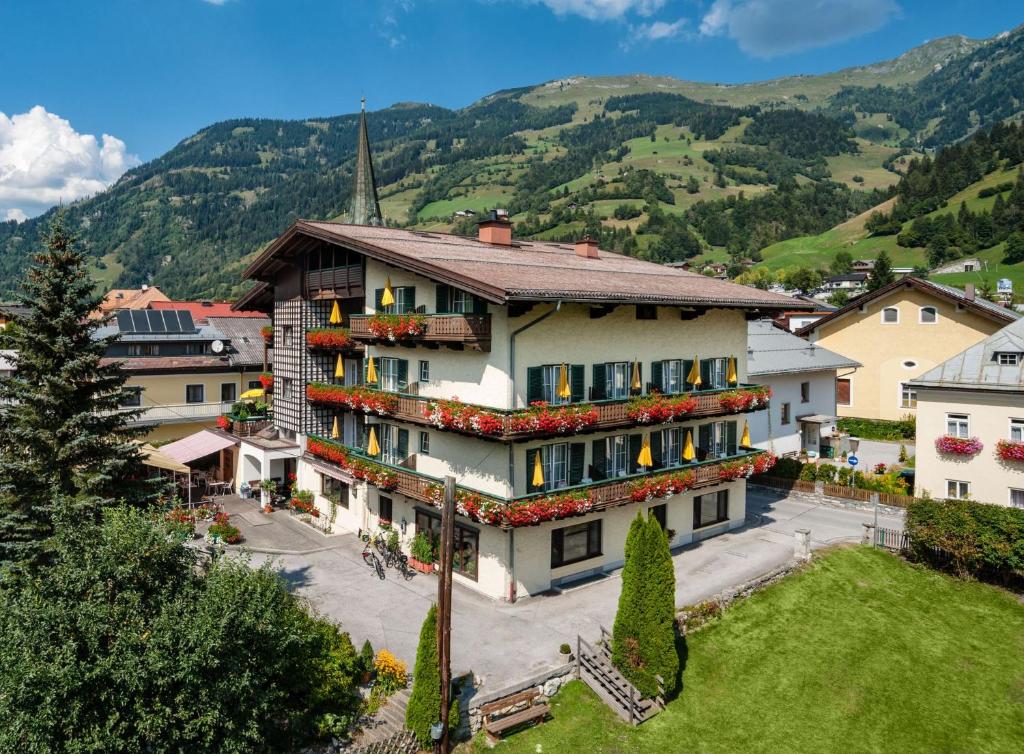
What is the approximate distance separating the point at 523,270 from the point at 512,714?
15.4 meters

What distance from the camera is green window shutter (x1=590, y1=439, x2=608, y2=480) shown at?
87.0 ft

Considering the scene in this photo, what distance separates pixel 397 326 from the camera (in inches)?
1032

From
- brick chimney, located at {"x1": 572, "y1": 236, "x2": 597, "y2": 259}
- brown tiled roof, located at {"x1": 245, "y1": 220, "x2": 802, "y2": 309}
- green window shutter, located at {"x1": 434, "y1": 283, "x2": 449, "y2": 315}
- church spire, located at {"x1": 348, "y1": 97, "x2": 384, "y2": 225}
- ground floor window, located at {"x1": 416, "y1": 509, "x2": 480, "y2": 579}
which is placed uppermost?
church spire, located at {"x1": 348, "y1": 97, "x2": 384, "y2": 225}

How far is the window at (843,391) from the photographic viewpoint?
55156 millimetres

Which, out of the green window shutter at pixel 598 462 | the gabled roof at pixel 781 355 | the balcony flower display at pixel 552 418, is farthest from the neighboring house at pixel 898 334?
the balcony flower display at pixel 552 418

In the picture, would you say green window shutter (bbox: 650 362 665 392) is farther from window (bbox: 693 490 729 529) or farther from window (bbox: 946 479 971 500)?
window (bbox: 946 479 971 500)

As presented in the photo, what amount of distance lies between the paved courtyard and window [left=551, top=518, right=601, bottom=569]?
1107 millimetres

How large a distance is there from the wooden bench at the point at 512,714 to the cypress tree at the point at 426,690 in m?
1.69

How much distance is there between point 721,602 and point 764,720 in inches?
210

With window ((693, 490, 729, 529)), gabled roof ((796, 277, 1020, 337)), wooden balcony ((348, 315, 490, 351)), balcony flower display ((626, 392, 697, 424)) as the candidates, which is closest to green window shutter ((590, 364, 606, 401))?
balcony flower display ((626, 392, 697, 424))

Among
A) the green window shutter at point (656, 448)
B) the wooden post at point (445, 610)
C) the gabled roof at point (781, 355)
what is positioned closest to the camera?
the wooden post at point (445, 610)

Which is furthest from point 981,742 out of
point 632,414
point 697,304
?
point 697,304

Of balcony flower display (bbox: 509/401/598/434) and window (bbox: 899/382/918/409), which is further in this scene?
window (bbox: 899/382/918/409)

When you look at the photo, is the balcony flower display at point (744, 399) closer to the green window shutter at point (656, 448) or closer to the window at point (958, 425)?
the green window shutter at point (656, 448)
